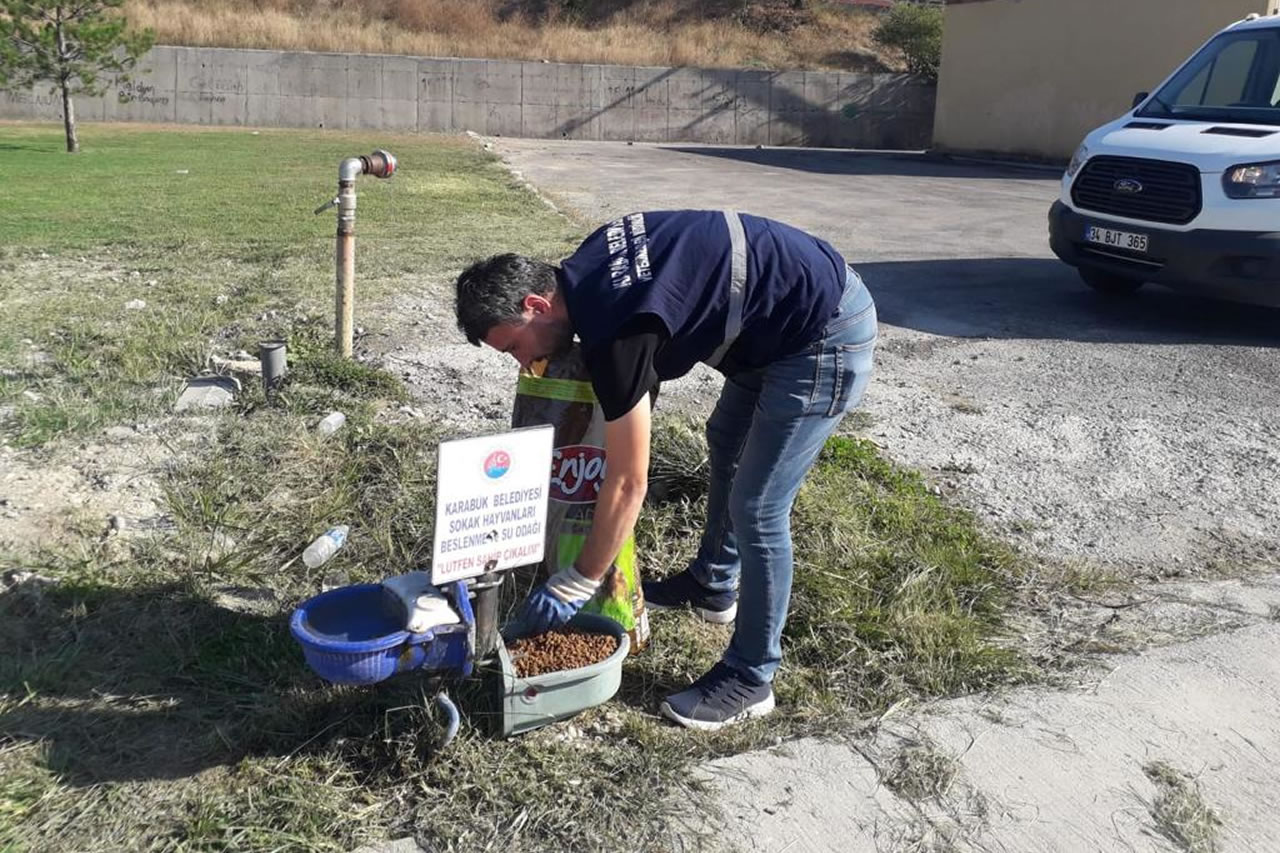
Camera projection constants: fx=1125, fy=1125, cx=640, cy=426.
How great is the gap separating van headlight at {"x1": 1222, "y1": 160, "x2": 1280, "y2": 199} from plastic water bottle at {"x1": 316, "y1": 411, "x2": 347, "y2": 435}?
18.1 feet

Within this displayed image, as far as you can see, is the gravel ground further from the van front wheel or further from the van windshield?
the van windshield

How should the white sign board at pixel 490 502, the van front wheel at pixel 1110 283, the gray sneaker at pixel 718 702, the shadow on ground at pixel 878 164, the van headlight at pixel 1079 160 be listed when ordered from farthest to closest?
the shadow on ground at pixel 878 164, the van front wheel at pixel 1110 283, the van headlight at pixel 1079 160, the gray sneaker at pixel 718 702, the white sign board at pixel 490 502

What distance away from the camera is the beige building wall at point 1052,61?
66.3 feet

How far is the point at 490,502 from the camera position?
8.18ft

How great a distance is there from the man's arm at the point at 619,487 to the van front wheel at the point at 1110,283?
667 centimetres

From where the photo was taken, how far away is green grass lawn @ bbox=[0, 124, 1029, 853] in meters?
2.51

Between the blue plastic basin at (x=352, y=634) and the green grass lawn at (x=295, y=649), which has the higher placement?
the blue plastic basin at (x=352, y=634)

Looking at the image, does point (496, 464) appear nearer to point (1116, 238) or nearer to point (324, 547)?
point (324, 547)

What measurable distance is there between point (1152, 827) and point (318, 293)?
6003 millimetres

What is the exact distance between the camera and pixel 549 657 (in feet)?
9.27

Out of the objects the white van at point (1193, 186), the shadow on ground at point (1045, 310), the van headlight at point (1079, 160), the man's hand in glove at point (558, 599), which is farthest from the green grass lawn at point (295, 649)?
the van headlight at point (1079, 160)

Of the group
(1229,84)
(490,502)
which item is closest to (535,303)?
(490,502)

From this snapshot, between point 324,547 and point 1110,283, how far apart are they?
22.1ft

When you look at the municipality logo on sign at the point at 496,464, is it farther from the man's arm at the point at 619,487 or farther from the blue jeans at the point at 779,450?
the blue jeans at the point at 779,450
